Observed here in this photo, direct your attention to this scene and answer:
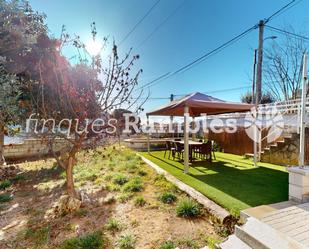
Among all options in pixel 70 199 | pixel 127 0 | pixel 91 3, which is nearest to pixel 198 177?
pixel 70 199

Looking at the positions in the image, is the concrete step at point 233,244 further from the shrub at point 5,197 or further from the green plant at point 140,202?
the shrub at point 5,197

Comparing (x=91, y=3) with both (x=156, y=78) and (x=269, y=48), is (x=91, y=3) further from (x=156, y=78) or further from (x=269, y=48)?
(x=269, y=48)

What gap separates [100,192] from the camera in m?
5.02

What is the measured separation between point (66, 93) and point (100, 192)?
263 centimetres

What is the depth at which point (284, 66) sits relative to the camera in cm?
1451

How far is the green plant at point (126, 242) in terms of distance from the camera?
285cm

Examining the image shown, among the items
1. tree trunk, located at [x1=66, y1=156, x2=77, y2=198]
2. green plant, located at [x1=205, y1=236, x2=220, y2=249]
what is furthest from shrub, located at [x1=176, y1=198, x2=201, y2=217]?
tree trunk, located at [x1=66, y1=156, x2=77, y2=198]

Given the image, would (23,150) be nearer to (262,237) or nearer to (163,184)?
(163,184)

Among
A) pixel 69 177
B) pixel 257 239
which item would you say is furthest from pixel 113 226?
pixel 257 239

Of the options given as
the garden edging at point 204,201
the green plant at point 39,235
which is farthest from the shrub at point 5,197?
the garden edging at point 204,201

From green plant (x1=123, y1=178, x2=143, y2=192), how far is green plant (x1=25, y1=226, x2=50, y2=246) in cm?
191

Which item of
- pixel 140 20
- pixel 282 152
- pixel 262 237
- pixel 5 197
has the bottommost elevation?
pixel 5 197

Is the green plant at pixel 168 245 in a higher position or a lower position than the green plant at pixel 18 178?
higher

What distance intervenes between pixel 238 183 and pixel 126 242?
3.17 metres
